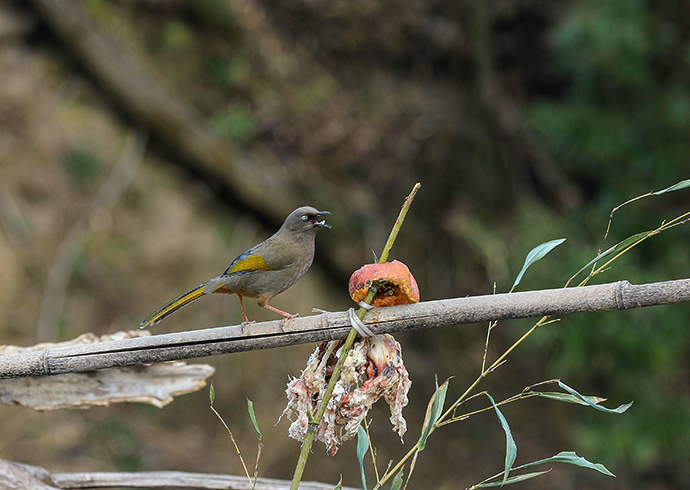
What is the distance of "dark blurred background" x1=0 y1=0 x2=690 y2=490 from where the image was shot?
5148 millimetres

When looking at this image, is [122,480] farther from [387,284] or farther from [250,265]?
[387,284]

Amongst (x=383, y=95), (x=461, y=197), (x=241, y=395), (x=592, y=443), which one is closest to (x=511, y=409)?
(x=592, y=443)

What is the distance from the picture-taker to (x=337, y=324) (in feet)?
5.25

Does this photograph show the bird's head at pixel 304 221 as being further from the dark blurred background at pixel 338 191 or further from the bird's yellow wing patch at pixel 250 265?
the dark blurred background at pixel 338 191

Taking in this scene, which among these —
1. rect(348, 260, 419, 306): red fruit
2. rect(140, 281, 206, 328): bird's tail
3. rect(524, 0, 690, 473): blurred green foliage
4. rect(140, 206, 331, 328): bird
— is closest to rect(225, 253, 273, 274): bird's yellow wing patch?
rect(140, 206, 331, 328): bird

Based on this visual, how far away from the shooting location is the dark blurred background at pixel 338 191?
5.15 meters

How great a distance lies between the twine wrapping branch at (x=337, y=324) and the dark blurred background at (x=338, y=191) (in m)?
2.82

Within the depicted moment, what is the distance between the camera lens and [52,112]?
5.43 m

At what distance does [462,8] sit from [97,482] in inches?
232

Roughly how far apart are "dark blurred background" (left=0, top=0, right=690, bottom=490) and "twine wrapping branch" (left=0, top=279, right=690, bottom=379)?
2819mm

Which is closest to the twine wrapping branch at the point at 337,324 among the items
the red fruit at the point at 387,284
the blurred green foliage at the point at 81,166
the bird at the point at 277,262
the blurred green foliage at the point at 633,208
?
the red fruit at the point at 387,284

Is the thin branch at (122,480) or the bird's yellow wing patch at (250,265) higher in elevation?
the bird's yellow wing patch at (250,265)

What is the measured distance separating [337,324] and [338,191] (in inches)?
187

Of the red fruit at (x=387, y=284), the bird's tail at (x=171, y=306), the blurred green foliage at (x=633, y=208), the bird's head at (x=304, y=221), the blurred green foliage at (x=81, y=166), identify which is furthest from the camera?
the blurred green foliage at (x=81, y=166)
